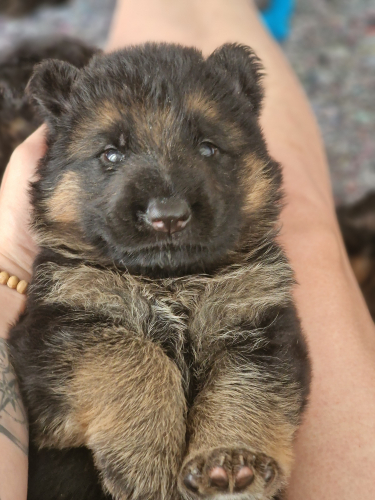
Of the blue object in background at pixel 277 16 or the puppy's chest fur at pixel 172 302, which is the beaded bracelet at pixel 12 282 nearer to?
the puppy's chest fur at pixel 172 302

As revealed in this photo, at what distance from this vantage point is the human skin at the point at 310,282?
2.35m

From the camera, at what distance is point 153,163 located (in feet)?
6.21

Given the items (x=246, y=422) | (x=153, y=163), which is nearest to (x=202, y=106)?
(x=153, y=163)

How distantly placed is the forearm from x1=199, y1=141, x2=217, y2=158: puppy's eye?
120 centimetres

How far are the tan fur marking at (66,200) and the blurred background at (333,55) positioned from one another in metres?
3.56

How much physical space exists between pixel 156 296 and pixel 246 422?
0.61 meters

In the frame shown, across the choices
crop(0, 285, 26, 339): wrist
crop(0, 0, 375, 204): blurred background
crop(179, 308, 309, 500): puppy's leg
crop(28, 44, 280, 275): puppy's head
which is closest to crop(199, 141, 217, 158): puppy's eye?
crop(28, 44, 280, 275): puppy's head

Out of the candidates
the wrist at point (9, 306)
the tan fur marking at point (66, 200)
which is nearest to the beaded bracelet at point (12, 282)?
the wrist at point (9, 306)

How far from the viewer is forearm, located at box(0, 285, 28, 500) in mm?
1789

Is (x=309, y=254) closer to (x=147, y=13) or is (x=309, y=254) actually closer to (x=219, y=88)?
(x=219, y=88)

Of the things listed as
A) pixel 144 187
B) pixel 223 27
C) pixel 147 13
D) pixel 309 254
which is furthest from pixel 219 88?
pixel 147 13

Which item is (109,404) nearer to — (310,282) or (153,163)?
(153,163)

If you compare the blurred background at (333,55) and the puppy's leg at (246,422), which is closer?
the puppy's leg at (246,422)

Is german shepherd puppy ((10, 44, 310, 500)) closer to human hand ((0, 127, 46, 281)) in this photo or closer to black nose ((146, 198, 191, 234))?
black nose ((146, 198, 191, 234))
